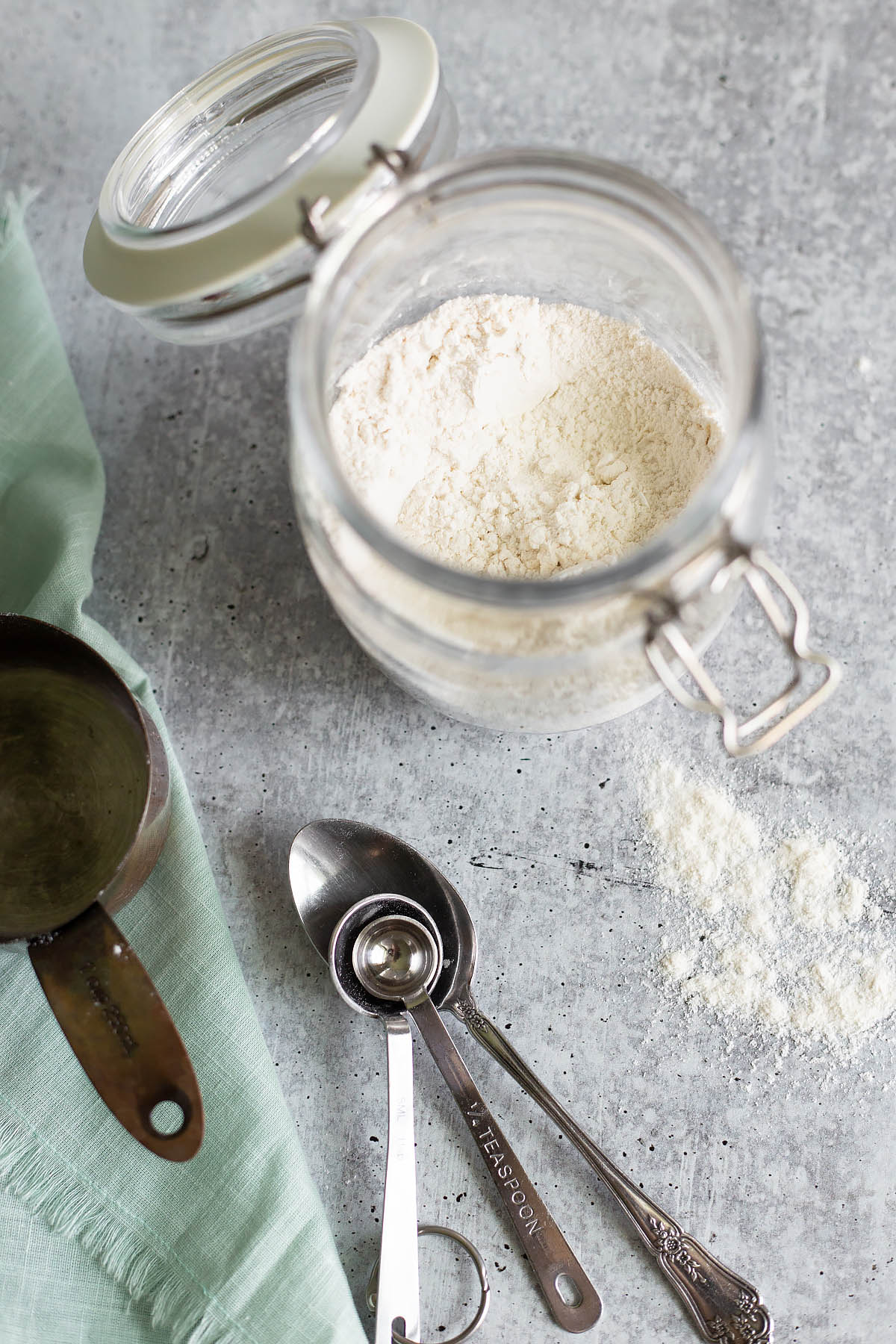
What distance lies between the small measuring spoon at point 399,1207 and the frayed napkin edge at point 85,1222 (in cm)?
14

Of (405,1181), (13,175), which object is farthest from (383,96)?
(405,1181)

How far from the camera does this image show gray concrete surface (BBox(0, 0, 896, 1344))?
2.52ft

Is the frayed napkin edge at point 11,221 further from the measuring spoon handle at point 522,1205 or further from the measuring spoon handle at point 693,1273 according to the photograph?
the measuring spoon handle at point 693,1273

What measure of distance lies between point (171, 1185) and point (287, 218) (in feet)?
Answer: 2.08

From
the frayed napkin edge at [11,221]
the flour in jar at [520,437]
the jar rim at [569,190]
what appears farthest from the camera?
the frayed napkin edge at [11,221]

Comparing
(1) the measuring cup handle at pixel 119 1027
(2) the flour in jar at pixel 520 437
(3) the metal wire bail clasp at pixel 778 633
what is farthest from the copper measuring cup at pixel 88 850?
(3) the metal wire bail clasp at pixel 778 633

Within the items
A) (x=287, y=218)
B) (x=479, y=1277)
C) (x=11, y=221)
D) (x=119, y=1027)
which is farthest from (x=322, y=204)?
(x=479, y=1277)

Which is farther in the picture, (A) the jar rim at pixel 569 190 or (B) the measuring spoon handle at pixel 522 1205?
(B) the measuring spoon handle at pixel 522 1205

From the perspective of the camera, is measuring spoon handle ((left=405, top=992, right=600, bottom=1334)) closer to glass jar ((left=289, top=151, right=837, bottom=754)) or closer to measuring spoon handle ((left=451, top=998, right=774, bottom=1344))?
measuring spoon handle ((left=451, top=998, right=774, bottom=1344))

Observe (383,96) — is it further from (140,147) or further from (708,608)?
Result: (708,608)

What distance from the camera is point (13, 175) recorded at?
0.92 meters

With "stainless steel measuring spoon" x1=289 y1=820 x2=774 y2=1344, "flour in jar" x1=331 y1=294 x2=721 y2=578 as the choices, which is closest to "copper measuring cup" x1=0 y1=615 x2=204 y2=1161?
"stainless steel measuring spoon" x1=289 y1=820 x2=774 y2=1344

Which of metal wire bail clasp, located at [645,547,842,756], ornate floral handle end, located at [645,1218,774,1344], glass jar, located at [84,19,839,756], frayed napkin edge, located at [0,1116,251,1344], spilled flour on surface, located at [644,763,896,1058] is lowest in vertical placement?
ornate floral handle end, located at [645,1218,774,1344]

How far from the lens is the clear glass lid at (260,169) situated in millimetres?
614
